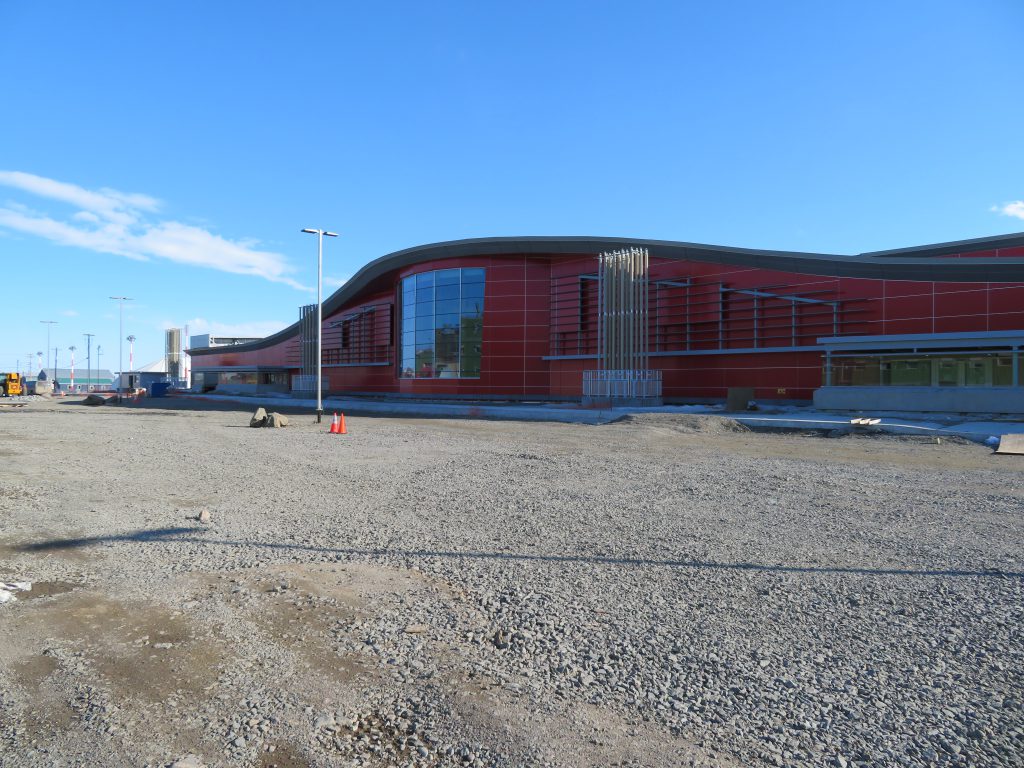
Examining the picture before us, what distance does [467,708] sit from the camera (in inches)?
142

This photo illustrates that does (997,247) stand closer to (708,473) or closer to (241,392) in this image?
(708,473)

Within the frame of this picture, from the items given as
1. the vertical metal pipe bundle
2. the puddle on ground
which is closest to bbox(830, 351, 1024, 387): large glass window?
the vertical metal pipe bundle

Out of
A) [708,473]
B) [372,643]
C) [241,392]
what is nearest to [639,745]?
[372,643]

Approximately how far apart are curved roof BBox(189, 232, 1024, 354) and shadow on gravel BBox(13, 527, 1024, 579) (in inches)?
1078

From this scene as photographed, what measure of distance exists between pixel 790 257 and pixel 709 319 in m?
5.28

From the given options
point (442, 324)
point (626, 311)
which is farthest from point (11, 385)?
point (626, 311)

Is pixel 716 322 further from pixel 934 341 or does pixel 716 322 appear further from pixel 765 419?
pixel 765 419

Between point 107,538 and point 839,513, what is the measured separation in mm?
8742

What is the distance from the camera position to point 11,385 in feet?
222

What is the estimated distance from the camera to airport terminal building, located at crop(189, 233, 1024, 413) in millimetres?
26641

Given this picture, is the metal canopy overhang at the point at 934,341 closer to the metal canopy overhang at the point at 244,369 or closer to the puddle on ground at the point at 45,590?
the puddle on ground at the point at 45,590

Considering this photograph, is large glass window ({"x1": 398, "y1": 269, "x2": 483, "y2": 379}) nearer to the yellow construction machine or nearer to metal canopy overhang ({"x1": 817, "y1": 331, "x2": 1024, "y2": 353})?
metal canopy overhang ({"x1": 817, "y1": 331, "x2": 1024, "y2": 353})

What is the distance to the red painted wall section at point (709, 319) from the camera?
30.0 meters

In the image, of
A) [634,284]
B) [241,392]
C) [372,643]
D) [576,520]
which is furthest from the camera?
[241,392]
